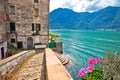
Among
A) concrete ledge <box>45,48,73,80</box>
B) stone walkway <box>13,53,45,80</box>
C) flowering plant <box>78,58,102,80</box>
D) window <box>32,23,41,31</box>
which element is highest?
window <box>32,23,41,31</box>

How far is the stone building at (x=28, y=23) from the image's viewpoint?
39219 millimetres

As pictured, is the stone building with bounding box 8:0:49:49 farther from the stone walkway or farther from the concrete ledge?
the concrete ledge

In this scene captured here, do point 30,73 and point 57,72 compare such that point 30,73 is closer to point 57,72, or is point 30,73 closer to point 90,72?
point 57,72

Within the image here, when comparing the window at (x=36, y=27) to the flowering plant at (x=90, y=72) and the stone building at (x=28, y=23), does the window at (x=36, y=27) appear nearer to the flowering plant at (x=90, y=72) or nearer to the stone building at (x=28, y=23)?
the stone building at (x=28, y=23)

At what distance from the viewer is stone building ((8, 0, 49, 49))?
39219 mm

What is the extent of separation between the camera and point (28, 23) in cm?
4100

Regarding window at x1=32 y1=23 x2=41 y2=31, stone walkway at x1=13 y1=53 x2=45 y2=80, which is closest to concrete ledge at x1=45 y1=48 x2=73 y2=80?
stone walkway at x1=13 y1=53 x2=45 y2=80

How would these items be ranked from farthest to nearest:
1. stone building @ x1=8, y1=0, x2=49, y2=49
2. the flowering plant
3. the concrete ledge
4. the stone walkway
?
stone building @ x1=8, y1=0, x2=49, y2=49
the stone walkway
the concrete ledge
the flowering plant

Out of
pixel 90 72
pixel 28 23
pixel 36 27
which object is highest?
pixel 28 23

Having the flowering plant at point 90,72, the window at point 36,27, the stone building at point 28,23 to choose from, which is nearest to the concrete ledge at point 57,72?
the flowering plant at point 90,72

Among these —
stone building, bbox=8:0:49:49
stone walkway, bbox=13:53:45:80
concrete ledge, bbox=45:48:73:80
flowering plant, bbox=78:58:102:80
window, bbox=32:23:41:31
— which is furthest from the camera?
window, bbox=32:23:41:31

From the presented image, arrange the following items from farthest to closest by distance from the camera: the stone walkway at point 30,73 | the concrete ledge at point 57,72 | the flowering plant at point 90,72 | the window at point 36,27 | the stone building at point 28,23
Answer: the window at point 36,27 < the stone building at point 28,23 < the stone walkway at point 30,73 < the concrete ledge at point 57,72 < the flowering plant at point 90,72

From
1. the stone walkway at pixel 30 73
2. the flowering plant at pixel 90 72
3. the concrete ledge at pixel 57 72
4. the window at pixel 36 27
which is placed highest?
the window at pixel 36 27

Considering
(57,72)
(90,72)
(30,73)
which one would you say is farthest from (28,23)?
(90,72)
